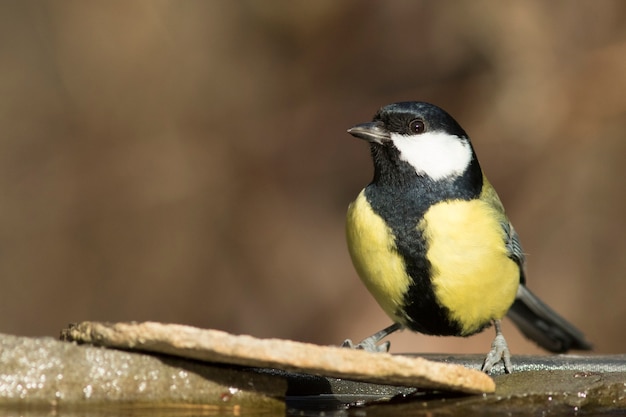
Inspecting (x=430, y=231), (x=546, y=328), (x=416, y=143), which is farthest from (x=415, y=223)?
(x=546, y=328)

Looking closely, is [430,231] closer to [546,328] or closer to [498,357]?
[498,357]

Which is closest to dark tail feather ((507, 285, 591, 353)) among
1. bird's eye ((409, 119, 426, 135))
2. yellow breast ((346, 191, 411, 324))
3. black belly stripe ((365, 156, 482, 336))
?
black belly stripe ((365, 156, 482, 336))

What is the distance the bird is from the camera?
3256 mm

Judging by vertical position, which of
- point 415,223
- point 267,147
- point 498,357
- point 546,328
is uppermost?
point 267,147

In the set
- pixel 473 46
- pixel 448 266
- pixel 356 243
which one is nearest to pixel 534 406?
pixel 448 266

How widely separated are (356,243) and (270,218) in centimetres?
294

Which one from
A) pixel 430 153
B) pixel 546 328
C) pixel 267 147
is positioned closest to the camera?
pixel 430 153

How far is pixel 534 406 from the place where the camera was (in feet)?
8.71

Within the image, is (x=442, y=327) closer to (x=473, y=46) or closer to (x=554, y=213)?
(x=554, y=213)

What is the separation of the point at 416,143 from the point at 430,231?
0.32 metres

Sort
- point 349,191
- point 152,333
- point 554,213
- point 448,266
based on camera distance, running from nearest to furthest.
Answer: point 152,333
point 448,266
point 554,213
point 349,191

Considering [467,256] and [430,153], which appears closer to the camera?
[467,256]

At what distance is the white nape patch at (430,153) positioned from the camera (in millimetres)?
3359

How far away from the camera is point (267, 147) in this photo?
6.36 metres
